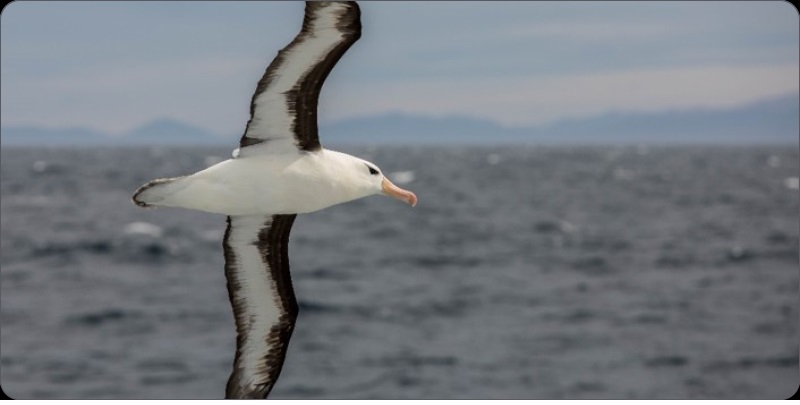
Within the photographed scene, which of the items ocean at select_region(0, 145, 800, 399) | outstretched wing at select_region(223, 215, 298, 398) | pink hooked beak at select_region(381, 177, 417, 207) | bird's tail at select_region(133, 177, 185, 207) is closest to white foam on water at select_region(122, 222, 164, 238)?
ocean at select_region(0, 145, 800, 399)

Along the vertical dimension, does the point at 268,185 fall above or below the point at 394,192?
above

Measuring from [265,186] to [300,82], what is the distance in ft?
2.31

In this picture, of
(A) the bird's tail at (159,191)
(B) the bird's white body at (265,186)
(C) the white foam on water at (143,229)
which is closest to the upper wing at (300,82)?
(B) the bird's white body at (265,186)

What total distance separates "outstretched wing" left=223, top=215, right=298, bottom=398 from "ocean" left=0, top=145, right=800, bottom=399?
329 inches

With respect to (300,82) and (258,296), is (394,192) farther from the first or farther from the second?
(258,296)

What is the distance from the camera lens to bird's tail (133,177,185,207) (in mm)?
7391

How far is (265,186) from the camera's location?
7621mm

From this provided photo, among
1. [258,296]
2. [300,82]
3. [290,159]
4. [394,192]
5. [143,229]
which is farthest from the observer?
[143,229]

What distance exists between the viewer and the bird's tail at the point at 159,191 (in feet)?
24.2

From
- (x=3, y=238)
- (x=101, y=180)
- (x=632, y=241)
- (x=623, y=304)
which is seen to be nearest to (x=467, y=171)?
(x=101, y=180)

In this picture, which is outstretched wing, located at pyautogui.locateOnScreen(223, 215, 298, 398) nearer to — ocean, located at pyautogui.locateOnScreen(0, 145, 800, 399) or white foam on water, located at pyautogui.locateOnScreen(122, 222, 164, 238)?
ocean, located at pyautogui.locateOnScreen(0, 145, 800, 399)

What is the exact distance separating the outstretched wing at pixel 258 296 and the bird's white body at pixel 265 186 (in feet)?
3.44

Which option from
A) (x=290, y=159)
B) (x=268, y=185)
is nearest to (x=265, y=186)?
(x=268, y=185)

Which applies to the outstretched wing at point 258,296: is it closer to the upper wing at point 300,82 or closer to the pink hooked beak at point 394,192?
the pink hooked beak at point 394,192
